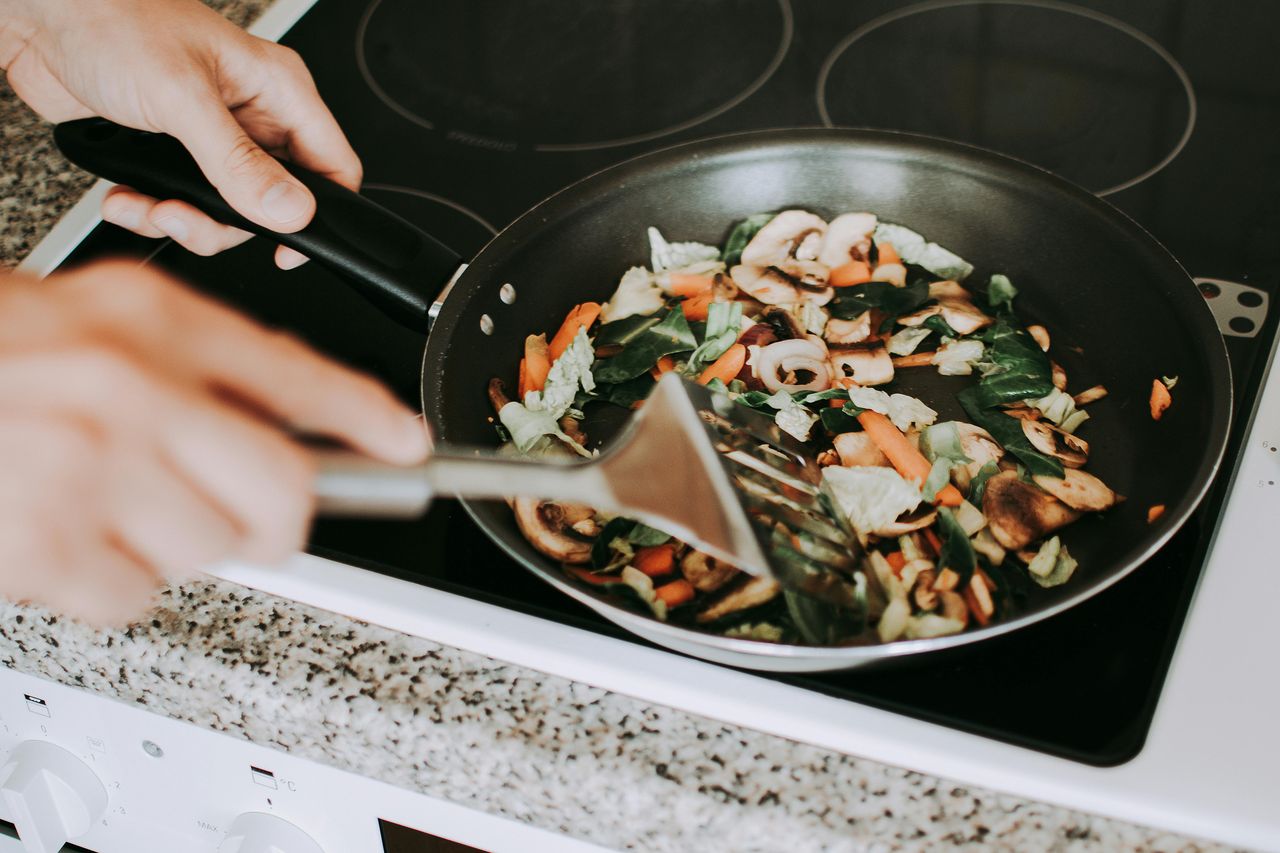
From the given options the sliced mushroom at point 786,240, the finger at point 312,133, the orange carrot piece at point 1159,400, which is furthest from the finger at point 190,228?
the orange carrot piece at point 1159,400

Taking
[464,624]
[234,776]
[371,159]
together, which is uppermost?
[371,159]

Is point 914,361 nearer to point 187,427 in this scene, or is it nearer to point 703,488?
point 703,488

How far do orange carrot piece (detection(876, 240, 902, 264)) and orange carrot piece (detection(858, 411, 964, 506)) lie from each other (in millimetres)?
203

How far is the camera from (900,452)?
2.69 feet

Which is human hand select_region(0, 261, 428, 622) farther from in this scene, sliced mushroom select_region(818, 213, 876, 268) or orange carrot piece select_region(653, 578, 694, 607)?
sliced mushroom select_region(818, 213, 876, 268)

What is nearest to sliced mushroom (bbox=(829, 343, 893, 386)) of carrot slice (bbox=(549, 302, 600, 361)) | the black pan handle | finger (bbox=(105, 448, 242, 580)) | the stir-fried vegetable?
the stir-fried vegetable

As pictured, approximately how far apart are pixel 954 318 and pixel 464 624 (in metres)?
0.49

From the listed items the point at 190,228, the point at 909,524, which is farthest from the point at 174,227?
the point at 909,524

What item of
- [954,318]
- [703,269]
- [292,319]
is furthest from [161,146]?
[954,318]

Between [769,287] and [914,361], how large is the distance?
0.14m

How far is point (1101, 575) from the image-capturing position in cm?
65

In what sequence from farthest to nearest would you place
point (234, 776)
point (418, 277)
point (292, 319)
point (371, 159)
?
point (371, 159)
point (292, 319)
point (418, 277)
point (234, 776)

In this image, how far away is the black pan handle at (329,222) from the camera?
0.86m

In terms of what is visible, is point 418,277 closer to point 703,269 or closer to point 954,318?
point 703,269
